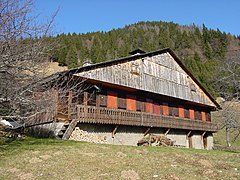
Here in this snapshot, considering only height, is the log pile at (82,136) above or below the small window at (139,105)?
below

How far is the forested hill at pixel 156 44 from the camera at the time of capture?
2751 inches

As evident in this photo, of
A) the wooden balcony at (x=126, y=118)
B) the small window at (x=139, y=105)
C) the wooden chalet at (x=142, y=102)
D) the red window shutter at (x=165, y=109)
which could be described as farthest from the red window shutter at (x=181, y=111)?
the small window at (x=139, y=105)

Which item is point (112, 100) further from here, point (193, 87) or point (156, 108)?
point (193, 87)

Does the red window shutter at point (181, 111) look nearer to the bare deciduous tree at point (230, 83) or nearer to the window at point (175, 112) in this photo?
the window at point (175, 112)

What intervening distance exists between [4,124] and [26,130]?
1.58 meters

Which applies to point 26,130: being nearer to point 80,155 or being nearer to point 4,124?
point 4,124

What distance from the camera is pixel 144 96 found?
23.5 metres

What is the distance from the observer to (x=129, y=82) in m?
21.3

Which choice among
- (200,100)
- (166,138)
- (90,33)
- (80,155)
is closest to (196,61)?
(90,33)

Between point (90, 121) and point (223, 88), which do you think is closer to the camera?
point (223, 88)

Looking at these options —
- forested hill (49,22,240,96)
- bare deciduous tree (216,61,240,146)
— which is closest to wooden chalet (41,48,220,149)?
bare deciduous tree (216,61,240,146)

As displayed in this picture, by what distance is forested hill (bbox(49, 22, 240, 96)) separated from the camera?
229 feet

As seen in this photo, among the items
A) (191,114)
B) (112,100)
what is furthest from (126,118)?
(191,114)

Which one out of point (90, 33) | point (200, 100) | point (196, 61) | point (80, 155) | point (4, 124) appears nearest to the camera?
point (80, 155)
